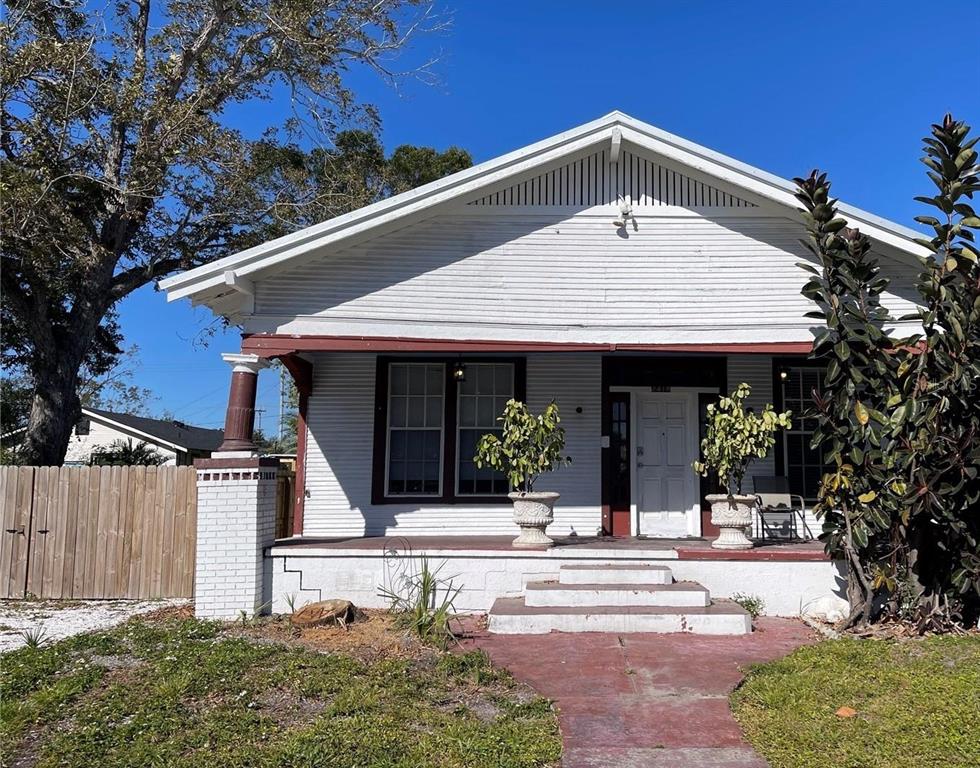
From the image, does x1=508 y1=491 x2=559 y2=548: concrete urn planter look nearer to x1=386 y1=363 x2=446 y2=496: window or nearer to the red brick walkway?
the red brick walkway

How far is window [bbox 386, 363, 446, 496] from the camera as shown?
9938mm

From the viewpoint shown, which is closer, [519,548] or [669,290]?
[519,548]

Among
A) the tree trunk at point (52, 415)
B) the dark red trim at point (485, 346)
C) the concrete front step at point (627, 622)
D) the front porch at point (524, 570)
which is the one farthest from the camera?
the tree trunk at point (52, 415)

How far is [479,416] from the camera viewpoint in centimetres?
1008

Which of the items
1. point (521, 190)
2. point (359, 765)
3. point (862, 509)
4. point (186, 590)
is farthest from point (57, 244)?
point (862, 509)

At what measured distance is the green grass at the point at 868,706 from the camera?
159 inches

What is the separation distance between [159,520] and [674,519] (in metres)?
6.54

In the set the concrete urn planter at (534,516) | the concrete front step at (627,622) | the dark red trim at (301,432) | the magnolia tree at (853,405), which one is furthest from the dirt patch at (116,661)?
the magnolia tree at (853,405)

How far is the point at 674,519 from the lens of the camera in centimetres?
989

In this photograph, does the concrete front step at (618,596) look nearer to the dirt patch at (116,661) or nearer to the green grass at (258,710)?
the green grass at (258,710)

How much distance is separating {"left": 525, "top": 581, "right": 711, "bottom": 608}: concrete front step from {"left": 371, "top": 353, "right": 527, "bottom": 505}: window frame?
2.65 meters

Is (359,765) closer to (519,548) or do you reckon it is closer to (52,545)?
(519,548)

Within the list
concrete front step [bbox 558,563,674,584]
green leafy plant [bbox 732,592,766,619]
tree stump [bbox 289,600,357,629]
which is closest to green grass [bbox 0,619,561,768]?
tree stump [bbox 289,600,357,629]

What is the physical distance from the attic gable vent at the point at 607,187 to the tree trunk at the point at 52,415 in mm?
10474
